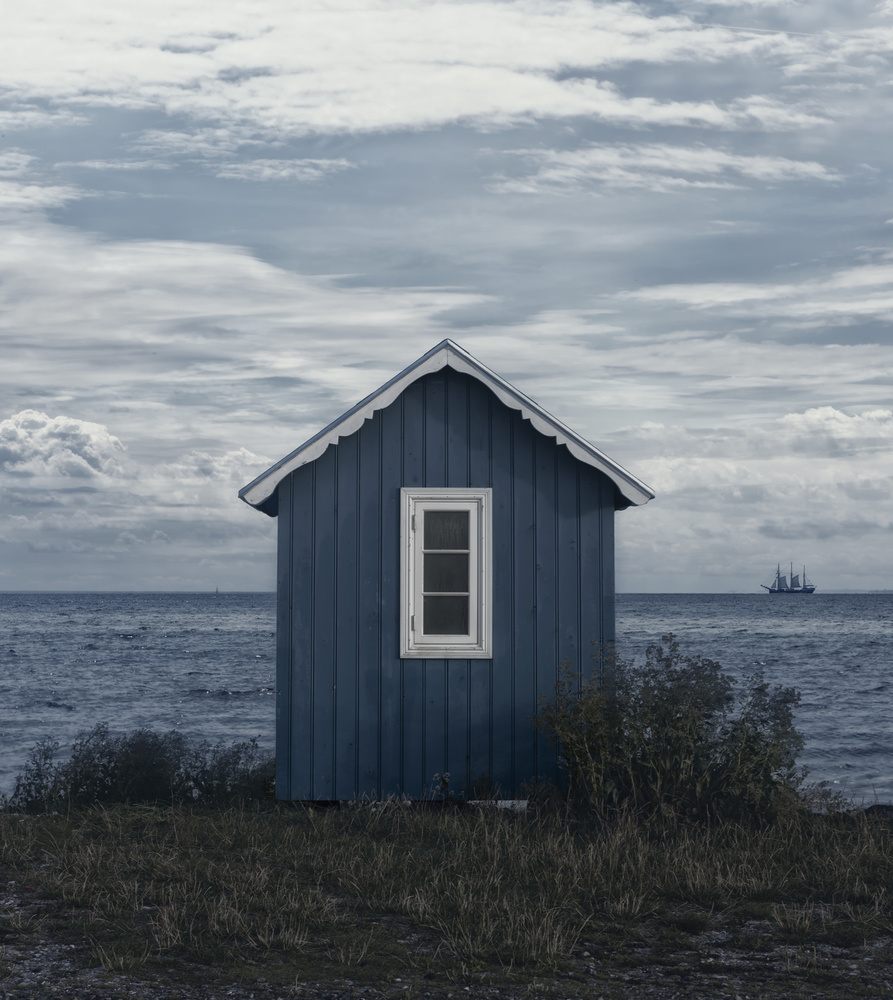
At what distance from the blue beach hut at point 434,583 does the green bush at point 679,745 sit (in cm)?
78

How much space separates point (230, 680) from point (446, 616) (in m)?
30.5

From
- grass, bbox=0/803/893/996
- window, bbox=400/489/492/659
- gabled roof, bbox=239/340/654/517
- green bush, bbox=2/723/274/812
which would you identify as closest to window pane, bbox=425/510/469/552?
window, bbox=400/489/492/659

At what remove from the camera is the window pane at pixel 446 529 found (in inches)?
422

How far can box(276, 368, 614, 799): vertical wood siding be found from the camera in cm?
1053

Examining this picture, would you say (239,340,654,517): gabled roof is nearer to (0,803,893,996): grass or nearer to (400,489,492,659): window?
(400,489,492,659): window

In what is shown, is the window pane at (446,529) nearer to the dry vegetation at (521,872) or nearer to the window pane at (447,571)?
the window pane at (447,571)

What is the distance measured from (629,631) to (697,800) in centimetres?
7032

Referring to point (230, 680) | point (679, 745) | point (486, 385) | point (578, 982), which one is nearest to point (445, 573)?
point (486, 385)

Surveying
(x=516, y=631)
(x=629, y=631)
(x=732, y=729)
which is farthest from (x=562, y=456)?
(x=629, y=631)

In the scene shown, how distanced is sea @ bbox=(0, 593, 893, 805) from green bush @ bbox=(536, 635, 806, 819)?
341 centimetres

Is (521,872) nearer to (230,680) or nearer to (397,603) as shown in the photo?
(397,603)

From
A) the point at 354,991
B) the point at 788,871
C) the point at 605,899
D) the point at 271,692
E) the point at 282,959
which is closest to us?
the point at 354,991

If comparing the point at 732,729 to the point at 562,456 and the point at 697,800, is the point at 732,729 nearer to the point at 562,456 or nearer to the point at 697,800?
the point at 697,800

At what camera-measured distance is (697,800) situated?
960cm
